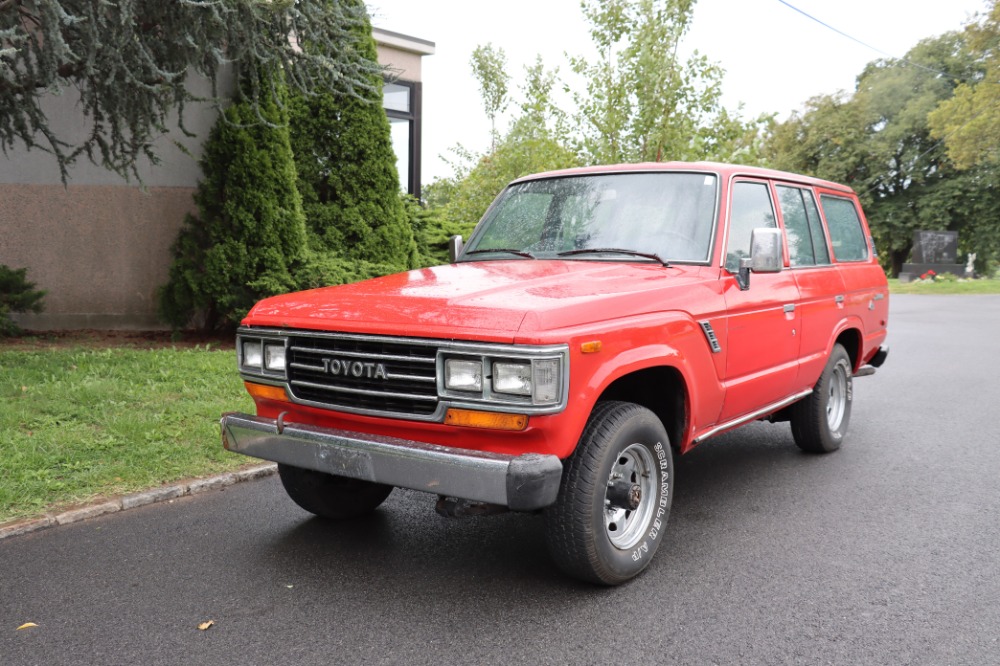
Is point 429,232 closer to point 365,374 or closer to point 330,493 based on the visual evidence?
point 330,493

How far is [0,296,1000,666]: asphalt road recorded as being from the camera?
3242mm

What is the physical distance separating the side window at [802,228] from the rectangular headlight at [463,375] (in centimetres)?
294

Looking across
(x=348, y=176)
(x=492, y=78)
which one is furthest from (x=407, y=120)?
(x=492, y=78)

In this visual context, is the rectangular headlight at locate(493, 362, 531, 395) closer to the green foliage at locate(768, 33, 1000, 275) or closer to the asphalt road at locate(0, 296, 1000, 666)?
the asphalt road at locate(0, 296, 1000, 666)

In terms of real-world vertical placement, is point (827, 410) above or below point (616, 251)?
below

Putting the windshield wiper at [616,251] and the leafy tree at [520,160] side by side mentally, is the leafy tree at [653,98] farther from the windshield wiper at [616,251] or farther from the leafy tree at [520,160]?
the windshield wiper at [616,251]

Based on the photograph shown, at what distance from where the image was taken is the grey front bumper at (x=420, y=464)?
3.15 m

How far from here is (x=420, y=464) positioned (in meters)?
3.29

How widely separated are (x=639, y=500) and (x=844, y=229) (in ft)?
11.8

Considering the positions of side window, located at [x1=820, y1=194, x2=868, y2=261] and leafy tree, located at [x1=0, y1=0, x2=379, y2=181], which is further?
leafy tree, located at [x1=0, y1=0, x2=379, y2=181]

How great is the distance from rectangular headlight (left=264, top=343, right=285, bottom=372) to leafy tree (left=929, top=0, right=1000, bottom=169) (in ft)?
115

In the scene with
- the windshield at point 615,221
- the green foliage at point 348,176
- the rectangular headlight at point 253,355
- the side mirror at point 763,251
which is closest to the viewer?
the rectangular headlight at point 253,355

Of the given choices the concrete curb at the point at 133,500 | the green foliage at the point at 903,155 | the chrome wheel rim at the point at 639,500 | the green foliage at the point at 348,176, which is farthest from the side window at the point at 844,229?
the green foliage at the point at 903,155

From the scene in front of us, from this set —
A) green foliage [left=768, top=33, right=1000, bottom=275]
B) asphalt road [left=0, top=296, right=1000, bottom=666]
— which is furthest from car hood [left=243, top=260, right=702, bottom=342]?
green foliage [left=768, top=33, right=1000, bottom=275]
